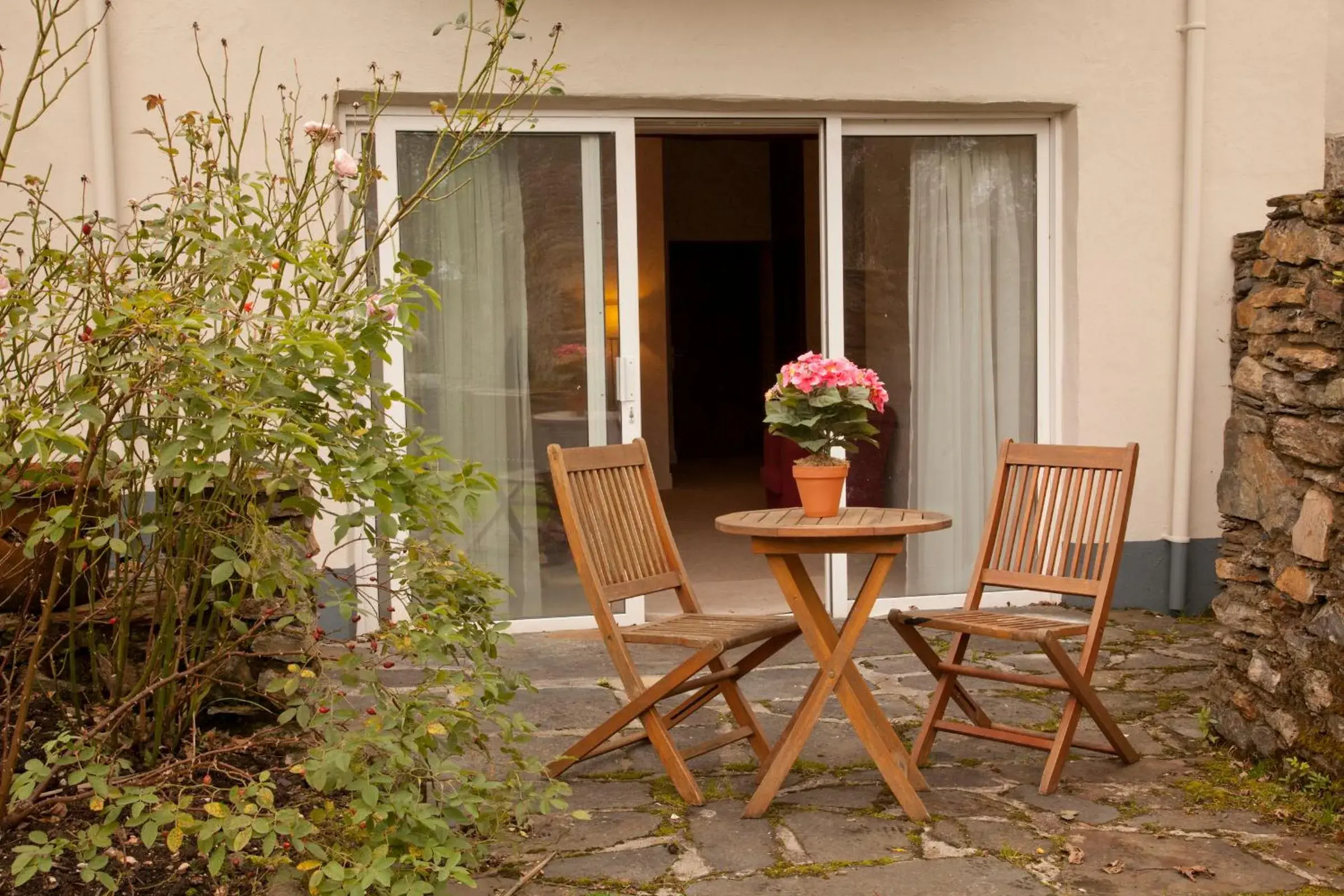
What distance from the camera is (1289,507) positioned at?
3.87 m

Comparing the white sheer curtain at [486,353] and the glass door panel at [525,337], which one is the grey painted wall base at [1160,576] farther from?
the white sheer curtain at [486,353]

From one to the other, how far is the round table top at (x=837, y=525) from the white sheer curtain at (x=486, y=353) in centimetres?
226

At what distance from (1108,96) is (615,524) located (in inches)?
140

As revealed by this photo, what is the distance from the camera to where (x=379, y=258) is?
6.06 meters

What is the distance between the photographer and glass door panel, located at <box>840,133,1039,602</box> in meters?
6.35

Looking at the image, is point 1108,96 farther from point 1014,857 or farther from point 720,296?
point 720,296

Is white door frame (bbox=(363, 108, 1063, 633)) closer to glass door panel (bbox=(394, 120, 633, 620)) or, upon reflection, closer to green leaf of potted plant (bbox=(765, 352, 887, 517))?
glass door panel (bbox=(394, 120, 633, 620))

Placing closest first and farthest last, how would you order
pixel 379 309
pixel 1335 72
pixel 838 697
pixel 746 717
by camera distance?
pixel 379 309 → pixel 838 697 → pixel 746 717 → pixel 1335 72

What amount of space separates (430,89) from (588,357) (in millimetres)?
1339

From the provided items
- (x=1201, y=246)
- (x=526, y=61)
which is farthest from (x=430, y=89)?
(x=1201, y=246)

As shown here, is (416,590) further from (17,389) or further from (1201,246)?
(1201,246)

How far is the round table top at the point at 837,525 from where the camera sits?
3.57m

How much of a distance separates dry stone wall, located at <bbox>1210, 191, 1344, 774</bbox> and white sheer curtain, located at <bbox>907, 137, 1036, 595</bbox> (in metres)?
2.13

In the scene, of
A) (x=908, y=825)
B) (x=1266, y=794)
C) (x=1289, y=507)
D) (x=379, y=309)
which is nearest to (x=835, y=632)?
(x=908, y=825)
